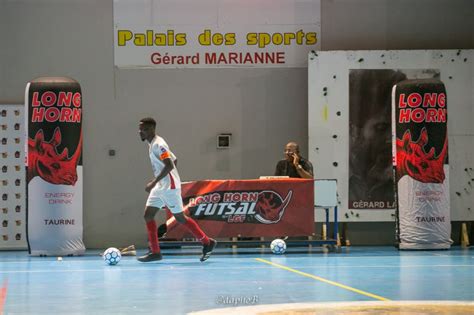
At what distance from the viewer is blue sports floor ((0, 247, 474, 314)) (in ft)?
29.1

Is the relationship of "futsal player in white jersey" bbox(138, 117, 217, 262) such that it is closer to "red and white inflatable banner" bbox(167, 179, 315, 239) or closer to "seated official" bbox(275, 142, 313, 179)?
"red and white inflatable banner" bbox(167, 179, 315, 239)

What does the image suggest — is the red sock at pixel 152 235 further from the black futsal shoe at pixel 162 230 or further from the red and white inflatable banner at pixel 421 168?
the red and white inflatable banner at pixel 421 168

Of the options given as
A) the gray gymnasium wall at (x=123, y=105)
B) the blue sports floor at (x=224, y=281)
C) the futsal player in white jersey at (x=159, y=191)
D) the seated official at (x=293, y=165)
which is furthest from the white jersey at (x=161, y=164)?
the gray gymnasium wall at (x=123, y=105)

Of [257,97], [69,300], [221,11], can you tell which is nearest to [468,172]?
[257,97]

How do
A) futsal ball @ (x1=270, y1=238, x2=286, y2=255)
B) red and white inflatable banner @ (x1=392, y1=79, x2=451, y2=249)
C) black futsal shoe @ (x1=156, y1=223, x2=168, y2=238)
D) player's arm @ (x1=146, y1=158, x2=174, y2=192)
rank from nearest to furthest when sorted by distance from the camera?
player's arm @ (x1=146, y1=158, x2=174, y2=192)
futsal ball @ (x1=270, y1=238, x2=286, y2=255)
red and white inflatable banner @ (x1=392, y1=79, x2=451, y2=249)
black futsal shoe @ (x1=156, y1=223, x2=168, y2=238)

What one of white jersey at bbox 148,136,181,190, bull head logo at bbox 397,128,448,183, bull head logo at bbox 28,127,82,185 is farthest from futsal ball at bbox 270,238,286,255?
bull head logo at bbox 28,127,82,185

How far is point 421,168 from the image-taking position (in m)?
17.4

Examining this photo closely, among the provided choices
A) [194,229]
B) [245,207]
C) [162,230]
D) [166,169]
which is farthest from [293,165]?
[166,169]

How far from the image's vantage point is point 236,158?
19516mm

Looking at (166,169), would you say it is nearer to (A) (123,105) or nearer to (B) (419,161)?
(B) (419,161)

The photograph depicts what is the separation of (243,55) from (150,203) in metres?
6.07

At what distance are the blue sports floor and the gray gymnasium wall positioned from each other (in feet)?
10.0

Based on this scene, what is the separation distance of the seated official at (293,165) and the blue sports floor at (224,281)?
5.83 feet

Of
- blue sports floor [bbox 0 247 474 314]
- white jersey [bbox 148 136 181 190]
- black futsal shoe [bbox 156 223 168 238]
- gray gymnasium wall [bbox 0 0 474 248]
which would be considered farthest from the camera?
gray gymnasium wall [bbox 0 0 474 248]
